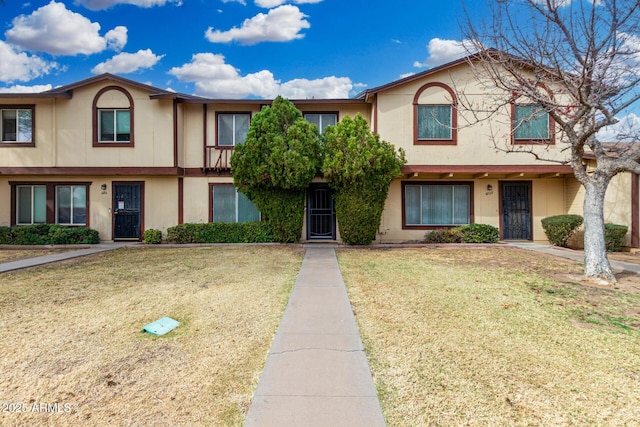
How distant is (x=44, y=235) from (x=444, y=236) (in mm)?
14916

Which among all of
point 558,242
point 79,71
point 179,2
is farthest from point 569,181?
point 79,71

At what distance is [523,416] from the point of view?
2.70m

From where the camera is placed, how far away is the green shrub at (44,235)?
13281 mm

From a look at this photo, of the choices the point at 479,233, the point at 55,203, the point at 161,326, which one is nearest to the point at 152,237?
the point at 55,203

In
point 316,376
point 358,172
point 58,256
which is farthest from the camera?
point 358,172

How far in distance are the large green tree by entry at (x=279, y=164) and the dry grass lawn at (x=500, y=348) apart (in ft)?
17.6

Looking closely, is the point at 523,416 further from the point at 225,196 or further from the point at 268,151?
the point at 225,196

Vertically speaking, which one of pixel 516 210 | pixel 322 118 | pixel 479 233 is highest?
pixel 322 118

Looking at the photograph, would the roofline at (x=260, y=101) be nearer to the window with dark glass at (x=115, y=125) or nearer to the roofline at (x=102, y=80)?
the roofline at (x=102, y=80)

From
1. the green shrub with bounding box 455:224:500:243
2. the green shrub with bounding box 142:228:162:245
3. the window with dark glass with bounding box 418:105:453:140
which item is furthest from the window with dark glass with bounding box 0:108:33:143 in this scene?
the green shrub with bounding box 455:224:500:243

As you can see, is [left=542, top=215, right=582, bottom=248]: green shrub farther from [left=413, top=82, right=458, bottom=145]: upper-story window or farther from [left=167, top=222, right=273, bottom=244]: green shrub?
[left=167, top=222, right=273, bottom=244]: green shrub

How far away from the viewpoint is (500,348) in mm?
3947

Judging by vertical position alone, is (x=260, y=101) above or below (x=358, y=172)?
above

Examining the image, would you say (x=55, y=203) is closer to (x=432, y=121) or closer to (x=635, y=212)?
(x=432, y=121)
